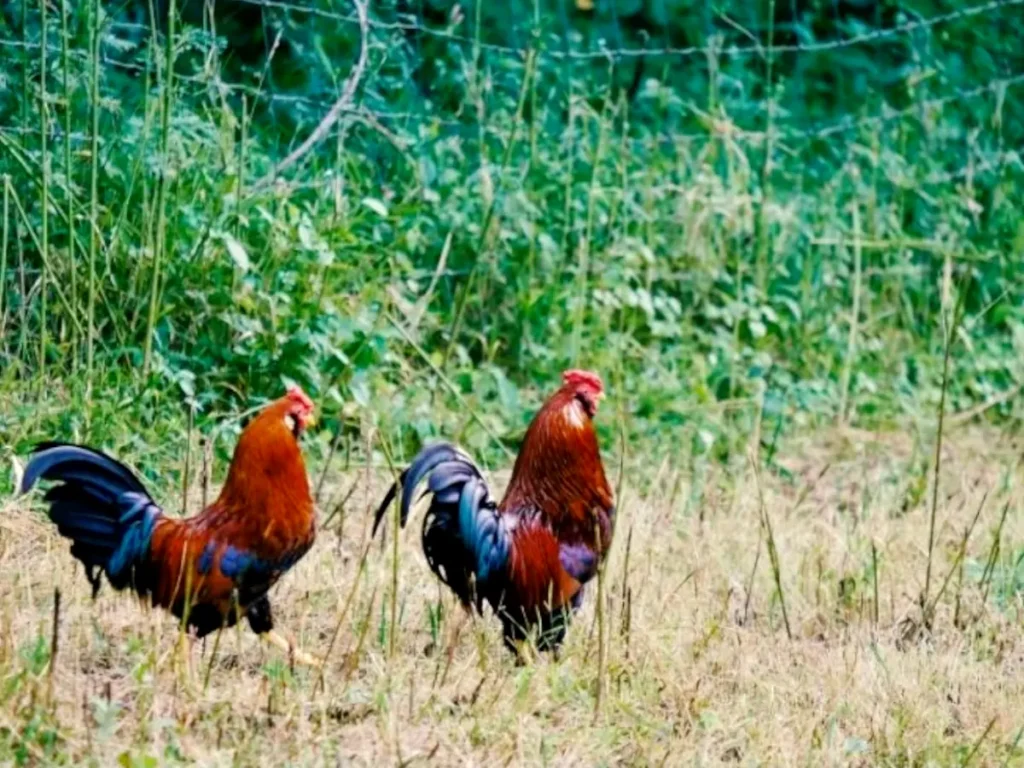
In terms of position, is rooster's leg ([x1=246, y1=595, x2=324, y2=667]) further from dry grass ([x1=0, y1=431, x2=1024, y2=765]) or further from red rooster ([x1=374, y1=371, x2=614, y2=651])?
red rooster ([x1=374, y1=371, x2=614, y2=651])

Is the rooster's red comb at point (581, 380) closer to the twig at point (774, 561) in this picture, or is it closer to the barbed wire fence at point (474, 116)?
the twig at point (774, 561)

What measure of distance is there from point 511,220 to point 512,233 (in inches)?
2.1

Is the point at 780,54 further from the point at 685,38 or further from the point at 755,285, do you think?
the point at 755,285

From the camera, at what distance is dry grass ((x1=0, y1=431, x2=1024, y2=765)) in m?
4.03

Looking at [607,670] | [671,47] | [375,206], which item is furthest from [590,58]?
[607,670]

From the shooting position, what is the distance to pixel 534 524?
4703 millimetres

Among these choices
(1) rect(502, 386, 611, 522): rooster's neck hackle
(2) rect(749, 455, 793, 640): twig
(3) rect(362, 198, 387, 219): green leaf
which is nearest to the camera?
(1) rect(502, 386, 611, 522): rooster's neck hackle

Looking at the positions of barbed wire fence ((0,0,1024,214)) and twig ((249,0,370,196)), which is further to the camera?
twig ((249,0,370,196))

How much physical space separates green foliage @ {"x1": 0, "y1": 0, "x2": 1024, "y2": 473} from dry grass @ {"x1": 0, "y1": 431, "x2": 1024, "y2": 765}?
2.04 feet

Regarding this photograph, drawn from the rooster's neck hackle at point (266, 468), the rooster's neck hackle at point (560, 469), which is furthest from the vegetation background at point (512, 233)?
the rooster's neck hackle at point (266, 468)

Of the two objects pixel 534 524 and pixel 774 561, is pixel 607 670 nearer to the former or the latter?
pixel 534 524

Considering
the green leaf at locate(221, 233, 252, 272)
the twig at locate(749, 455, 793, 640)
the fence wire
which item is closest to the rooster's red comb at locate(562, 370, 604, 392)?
the twig at locate(749, 455, 793, 640)

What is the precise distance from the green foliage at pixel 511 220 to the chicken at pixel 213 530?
45.0 inches

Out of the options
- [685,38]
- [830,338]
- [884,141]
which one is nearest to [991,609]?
[830,338]
